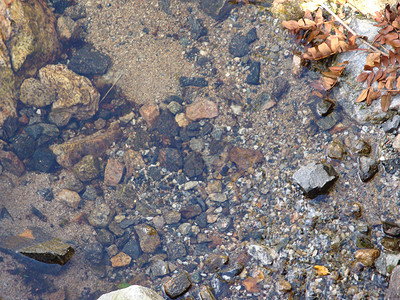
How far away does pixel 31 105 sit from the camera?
4480 millimetres

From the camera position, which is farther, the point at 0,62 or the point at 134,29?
the point at 134,29

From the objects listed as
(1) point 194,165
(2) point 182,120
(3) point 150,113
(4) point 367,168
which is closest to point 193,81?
(2) point 182,120

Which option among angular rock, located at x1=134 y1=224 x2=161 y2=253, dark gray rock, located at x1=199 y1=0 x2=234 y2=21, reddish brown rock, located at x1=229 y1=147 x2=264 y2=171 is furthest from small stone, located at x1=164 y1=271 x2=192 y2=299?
dark gray rock, located at x1=199 y1=0 x2=234 y2=21

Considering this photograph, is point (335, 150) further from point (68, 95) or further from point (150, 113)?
point (68, 95)

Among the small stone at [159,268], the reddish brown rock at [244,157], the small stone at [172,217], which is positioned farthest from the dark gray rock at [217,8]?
the small stone at [159,268]

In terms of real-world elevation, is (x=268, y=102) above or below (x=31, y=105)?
below

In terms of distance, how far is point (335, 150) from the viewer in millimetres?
3229

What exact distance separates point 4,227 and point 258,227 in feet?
11.9

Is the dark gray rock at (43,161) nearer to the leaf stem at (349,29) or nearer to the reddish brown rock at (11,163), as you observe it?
the reddish brown rock at (11,163)

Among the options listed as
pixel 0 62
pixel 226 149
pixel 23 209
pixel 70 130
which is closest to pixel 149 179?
pixel 226 149

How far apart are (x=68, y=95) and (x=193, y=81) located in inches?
82.7

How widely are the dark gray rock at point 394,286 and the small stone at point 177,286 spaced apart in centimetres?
202

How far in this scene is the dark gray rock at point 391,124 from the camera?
293cm

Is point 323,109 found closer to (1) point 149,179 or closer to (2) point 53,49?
(1) point 149,179
